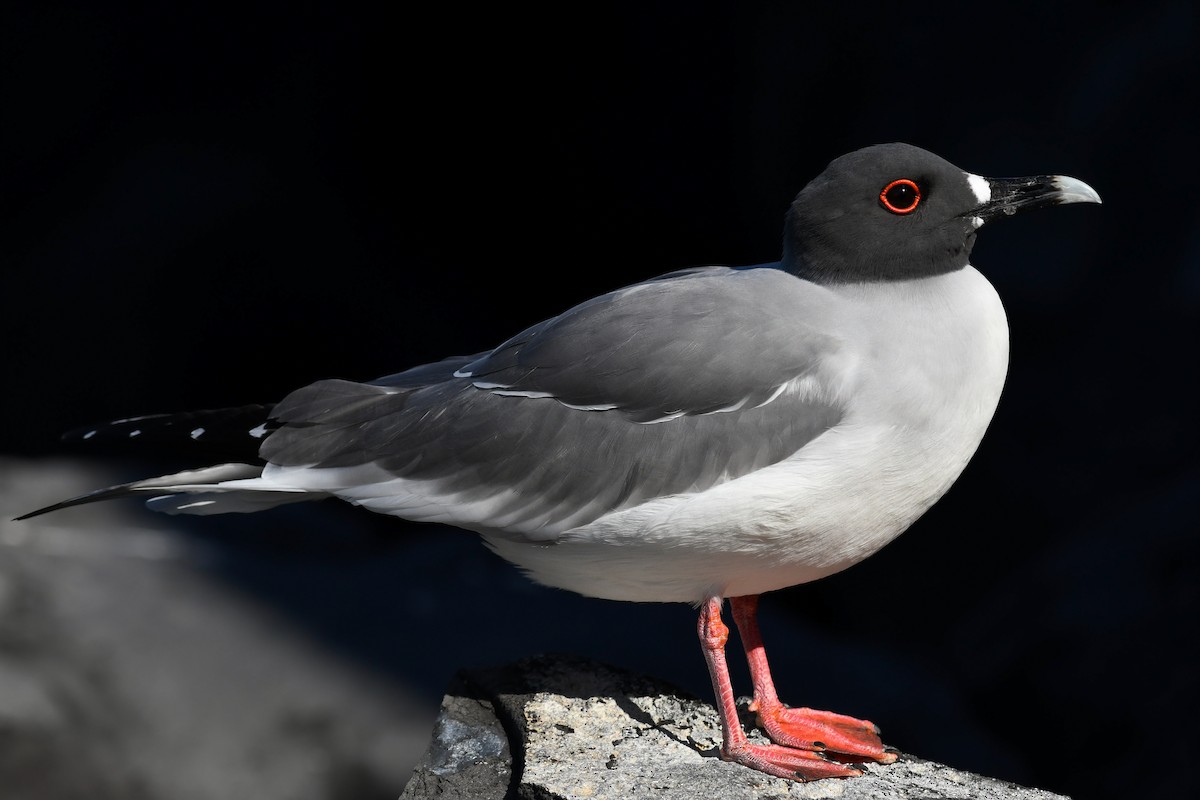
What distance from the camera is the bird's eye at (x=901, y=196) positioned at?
3.41 metres

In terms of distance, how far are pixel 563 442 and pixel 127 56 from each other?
5.05 m

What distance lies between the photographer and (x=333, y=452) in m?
3.67

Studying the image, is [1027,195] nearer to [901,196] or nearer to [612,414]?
[901,196]

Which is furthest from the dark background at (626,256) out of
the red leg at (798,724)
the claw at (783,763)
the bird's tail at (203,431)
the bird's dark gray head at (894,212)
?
the bird's dark gray head at (894,212)

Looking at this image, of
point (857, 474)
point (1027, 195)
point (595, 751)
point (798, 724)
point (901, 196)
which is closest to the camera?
point (857, 474)

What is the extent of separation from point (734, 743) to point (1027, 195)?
165cm

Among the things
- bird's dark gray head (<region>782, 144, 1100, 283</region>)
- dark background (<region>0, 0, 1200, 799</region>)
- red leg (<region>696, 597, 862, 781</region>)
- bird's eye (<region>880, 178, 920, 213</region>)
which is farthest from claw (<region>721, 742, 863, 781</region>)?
dark background (<region>0, 0, 1200, 799</region>)

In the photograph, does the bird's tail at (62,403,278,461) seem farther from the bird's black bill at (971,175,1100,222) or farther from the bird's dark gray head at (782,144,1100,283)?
the bird's black bill at (971,175,1100,222)

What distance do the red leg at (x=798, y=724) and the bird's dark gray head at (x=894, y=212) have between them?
110 centimetres

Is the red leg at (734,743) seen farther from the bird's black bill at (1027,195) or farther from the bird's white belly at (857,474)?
the bird's black bill at (1027,195)

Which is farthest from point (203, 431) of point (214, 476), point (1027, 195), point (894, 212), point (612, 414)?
point (1027, 195)

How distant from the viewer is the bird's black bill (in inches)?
137

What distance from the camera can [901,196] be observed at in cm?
342

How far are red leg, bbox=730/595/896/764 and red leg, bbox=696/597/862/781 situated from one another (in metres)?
0.12
